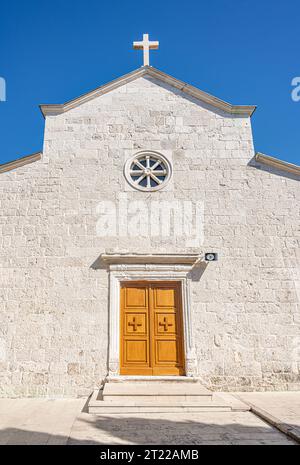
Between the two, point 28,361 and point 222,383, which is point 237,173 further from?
point 28,361

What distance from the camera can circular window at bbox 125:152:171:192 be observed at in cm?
782

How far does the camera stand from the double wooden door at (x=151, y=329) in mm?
6781

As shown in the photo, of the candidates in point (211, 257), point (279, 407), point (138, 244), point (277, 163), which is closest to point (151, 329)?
point (138, 244)

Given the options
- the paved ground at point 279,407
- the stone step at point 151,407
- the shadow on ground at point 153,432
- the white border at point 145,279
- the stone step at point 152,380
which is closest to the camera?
the shadow on ground at point 153,432

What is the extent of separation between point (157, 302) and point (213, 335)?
4.20ft

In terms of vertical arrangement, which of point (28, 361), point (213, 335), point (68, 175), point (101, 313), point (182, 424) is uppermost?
point (68, 175)

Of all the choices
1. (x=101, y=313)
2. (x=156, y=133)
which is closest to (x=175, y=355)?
(x=101, y=313)

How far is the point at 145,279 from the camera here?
7.15m

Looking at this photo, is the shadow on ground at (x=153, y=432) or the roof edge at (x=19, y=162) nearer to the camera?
the shadow on ground at (x=153, y=432)

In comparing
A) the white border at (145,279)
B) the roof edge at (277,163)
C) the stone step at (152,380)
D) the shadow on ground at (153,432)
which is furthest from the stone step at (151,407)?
the roof edge at (277,163)

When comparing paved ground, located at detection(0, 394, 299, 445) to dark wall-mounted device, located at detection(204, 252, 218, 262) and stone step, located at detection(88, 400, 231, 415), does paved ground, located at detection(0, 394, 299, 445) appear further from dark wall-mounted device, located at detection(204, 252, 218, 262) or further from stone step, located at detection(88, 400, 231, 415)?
dark wall-mounted device, located at detection(204, 252, 218, 262)

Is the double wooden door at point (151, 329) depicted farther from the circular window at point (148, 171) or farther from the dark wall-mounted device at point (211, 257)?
the circular window at point (148, 171)

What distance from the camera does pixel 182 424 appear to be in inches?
179

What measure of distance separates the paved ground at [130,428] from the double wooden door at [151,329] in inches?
64.6
